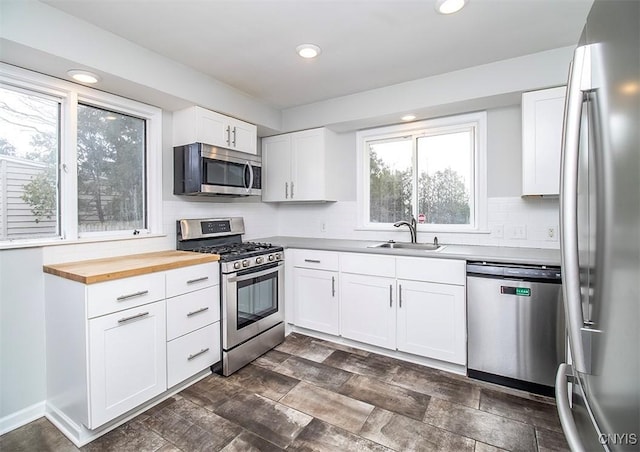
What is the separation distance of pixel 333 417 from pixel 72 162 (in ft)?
8.24

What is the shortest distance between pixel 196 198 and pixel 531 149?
9.68 feet

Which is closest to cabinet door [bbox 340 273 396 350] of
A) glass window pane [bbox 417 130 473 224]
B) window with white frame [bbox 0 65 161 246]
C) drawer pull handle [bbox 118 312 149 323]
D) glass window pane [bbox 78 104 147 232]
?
glass window pane [bbox 417 130 473 224]

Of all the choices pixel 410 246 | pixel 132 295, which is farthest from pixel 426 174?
pixel 132 295

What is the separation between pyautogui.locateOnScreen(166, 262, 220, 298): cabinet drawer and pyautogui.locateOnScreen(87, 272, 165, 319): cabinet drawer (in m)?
0.08

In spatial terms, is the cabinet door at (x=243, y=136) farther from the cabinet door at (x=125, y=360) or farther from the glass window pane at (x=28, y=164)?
the cabinet door at (x=125, y=360)

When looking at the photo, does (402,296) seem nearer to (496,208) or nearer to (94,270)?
(496,208)

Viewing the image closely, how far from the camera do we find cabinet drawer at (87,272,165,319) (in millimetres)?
1815

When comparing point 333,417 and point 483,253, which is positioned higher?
point 483,253

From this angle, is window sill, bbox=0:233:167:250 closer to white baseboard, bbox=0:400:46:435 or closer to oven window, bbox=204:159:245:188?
oven window, bbox=204:159:245:188

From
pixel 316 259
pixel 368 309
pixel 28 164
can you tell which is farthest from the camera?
pixel 316 259

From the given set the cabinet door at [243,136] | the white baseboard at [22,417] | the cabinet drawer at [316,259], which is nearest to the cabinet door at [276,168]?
the cabinet door at [243,136]

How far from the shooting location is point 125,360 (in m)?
1.97

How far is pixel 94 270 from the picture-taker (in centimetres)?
194

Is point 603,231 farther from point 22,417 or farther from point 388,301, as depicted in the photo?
point 22,417
